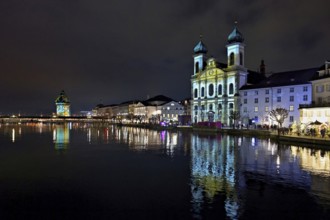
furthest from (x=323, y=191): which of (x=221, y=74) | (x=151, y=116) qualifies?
(x=151, y=116)

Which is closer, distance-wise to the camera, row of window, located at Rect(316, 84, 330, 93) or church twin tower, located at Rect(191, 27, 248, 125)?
row of window, located at Rect(316, 84, 330, 93)

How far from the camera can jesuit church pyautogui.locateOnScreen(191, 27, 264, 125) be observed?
96688 millimetres

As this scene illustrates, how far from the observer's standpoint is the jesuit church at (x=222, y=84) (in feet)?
317

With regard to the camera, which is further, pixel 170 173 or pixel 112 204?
pixel 170 173

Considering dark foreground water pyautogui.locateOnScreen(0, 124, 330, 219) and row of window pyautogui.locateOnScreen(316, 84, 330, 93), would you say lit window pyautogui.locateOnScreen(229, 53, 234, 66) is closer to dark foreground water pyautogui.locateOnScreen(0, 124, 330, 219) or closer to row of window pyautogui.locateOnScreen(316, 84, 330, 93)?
row of window pyautogui.locateOnScreen(316, 84, 330, 93)

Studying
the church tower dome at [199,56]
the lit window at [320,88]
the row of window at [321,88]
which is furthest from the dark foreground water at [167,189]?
the church tower dome at [199,56]

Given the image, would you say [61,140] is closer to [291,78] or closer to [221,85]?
[221,85]

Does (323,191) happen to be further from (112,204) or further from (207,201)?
(112,204)

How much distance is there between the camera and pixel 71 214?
15477 mm

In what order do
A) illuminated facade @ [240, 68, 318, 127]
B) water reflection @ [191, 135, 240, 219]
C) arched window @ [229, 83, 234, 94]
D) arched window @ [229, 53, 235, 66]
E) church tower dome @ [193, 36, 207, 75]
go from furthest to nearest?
church tower dome @ [193, 36, 207, 75] → arched window @ [229, 53, 235, 66] → arched window @ [229, 83, 234, 94] → illuminated facade @ [240, 68, 318, 127] → water reflection @ [191, 135, 240, 219]

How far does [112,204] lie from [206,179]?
839 centimetres

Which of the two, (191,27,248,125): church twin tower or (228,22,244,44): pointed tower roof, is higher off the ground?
(228,22,244,44): pointed tower roof

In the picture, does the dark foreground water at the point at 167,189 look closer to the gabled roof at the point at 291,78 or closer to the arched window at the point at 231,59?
the gabled roof at the point at 291,78

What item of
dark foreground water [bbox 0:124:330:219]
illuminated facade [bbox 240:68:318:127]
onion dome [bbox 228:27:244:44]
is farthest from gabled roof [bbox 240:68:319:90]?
dark foreground water [bbox 0:124:330:219]
